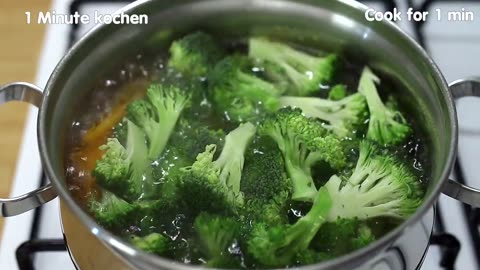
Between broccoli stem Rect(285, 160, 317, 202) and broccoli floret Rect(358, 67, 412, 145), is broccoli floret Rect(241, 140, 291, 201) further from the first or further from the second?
broccoli floret Rect(358, 67, 412, 145)

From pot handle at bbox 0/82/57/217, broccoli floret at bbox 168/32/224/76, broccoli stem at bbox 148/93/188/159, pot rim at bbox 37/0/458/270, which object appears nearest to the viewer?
pot rim at bbox 37/0/458/270

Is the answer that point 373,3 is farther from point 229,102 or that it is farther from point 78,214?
point 78,214

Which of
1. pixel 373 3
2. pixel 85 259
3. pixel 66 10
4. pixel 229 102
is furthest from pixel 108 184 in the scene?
pixel 373 3

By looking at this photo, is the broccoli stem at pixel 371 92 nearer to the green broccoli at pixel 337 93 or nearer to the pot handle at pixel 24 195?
the green broccoli at pixel 337 93

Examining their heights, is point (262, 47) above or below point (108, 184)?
above

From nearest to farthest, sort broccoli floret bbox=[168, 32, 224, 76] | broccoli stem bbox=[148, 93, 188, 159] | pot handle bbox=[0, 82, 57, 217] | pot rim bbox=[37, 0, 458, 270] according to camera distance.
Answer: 1. pot rim bbox=[37, 0, 458, 270]
2. pot handle bbox=[0, 82, 57, 217]
3. broccoli stem bbox=[148, 93, 188, 159]
4. broccoli floret bbox=[168, 32, 224, 76]

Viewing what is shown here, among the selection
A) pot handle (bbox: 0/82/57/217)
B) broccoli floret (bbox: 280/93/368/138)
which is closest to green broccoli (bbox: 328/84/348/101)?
broccoli floret (bbox: 280/93/368/138)

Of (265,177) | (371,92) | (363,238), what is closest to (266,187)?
(265,177)

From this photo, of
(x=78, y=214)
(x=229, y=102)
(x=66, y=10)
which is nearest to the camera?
(x=78, y=214)
